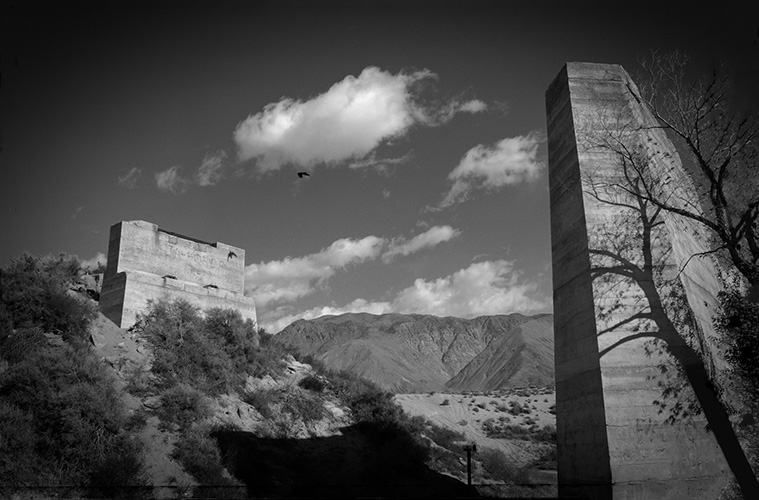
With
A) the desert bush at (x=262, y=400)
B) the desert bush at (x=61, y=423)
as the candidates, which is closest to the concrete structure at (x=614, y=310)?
the desert bush at (x=61, y=423)

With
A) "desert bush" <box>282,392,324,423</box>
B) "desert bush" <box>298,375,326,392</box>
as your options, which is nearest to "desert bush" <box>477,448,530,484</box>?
"desert bush" <box>282,392,324,423</box>

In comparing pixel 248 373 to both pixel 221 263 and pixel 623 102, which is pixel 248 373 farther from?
pixel 623 102

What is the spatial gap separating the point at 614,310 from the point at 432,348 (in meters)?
118

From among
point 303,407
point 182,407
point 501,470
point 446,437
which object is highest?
point 303,407

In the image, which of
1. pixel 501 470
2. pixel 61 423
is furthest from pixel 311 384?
pixel 61 423

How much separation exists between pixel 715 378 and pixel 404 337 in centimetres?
11962

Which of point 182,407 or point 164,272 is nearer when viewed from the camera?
point 182,407

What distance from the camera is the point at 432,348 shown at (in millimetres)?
126500

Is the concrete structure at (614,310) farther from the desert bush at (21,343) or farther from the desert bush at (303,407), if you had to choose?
the desert bush at (21,343)

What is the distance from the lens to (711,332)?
11.7 meters

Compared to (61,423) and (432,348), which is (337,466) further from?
(432,348)

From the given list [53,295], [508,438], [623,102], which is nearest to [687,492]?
[623,102]

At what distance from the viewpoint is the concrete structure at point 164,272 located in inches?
872

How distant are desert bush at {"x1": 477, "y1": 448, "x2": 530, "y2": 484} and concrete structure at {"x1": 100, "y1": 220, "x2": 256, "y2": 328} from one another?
1310 cm
